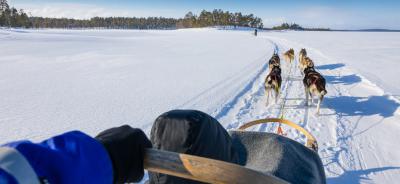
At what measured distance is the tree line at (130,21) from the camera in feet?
236

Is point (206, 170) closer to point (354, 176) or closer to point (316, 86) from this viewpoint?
point (354, 176)

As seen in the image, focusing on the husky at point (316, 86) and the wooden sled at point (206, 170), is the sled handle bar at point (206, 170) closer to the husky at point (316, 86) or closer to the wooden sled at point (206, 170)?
the wooden sled at point (206, 170)

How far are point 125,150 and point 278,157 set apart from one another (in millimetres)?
1363

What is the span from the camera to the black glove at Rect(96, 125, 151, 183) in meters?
0.97

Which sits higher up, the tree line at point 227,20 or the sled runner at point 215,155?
the tree line at point 227,20

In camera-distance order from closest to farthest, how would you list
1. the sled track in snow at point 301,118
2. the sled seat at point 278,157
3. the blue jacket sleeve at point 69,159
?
the blue jacket sleeve at point 69,159, the sled seat at point 278,157, the sled track in snow at point 301,118

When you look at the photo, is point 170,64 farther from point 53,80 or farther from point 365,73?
point 365,73

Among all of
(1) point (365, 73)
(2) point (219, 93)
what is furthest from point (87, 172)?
(1) point (365, 73)

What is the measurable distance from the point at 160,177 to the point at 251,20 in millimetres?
94391

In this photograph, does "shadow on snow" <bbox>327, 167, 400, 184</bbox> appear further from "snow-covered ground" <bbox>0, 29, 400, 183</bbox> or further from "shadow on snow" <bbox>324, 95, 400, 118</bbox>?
"shadow on snow" <bbox>324, 95, 400, 118</bbox>

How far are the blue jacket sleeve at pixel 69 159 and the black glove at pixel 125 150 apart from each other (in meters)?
0.06

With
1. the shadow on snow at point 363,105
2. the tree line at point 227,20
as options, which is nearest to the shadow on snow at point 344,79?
the shadow on snow at point 363,105

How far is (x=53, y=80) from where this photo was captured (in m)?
8.72

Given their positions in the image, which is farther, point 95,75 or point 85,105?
point 95,75
